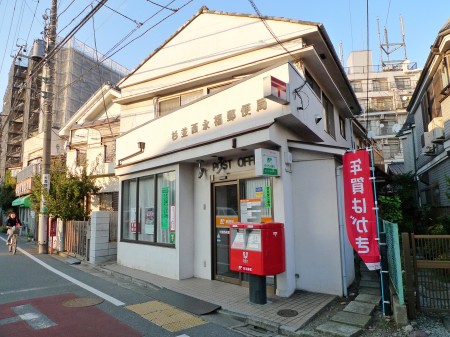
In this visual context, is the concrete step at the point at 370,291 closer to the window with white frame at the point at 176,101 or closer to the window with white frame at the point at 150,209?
the window with white frame at the point at 150,209

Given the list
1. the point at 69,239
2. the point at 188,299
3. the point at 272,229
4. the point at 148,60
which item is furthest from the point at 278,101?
the point at 69,239

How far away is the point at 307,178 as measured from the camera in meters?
7.36

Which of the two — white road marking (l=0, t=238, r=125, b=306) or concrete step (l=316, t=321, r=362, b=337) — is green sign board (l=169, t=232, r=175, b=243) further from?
concrete step (l=316, t=321, r=362, b=337)

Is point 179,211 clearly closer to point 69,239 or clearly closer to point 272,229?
point 272,229

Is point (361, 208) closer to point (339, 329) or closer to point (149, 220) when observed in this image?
point (339, 329)

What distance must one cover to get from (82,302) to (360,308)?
5616mm

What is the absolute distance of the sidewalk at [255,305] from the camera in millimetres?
5336

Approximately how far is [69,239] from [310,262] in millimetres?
11395

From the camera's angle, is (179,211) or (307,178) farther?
(179,211)

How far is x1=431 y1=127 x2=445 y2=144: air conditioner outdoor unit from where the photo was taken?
1137cm

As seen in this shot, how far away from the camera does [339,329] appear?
491 centimetres

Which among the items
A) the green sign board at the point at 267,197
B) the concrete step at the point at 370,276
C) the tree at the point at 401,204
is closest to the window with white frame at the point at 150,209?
the green sign board at the point at 267,197

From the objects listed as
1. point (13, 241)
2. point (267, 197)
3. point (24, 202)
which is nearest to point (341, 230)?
point (267, 197)

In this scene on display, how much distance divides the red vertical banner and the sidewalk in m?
1.39
